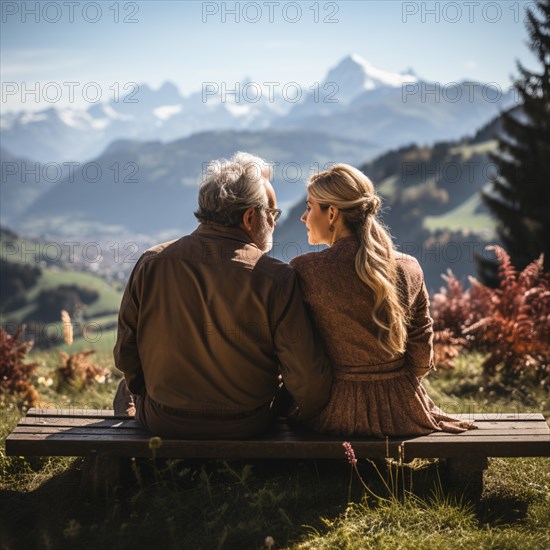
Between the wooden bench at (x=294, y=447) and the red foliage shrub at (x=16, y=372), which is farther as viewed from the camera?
the red foliage shrub at (x=16, y=372)

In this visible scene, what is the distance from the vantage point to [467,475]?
11.8 feet

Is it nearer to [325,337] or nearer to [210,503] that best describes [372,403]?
[325,337]

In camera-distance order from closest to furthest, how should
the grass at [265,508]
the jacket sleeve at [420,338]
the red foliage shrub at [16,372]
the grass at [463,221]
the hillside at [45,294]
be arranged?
the grass at [265,508]
the jacket sleeve at [420,338]
the red foliage shrub at [16,372]
the grass at [463,221]
the hillside at [45,294]

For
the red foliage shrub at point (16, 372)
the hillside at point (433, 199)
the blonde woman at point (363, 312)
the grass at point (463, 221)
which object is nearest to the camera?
the blonde woman at point (363, 312)

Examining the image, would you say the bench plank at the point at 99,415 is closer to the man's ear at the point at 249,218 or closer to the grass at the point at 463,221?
the man's ear at the point at 249,218

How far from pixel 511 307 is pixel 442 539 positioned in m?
4.00

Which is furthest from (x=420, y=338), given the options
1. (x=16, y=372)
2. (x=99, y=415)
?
(x=16, y=372)

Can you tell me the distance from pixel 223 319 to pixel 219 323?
0.03m

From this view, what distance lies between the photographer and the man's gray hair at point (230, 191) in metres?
3.41

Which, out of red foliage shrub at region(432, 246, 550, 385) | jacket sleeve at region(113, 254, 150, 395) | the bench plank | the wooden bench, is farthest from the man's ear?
red foliage shrub at region(432, 246, 550, 385)

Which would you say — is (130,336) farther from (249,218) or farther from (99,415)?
(249,218)

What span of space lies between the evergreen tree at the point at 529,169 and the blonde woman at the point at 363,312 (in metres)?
8.13

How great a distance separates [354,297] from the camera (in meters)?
3.45

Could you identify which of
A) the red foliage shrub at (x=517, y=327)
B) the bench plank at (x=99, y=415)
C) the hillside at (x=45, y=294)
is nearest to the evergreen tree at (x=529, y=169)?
the red foliage shrub at (x=517, y=327)
